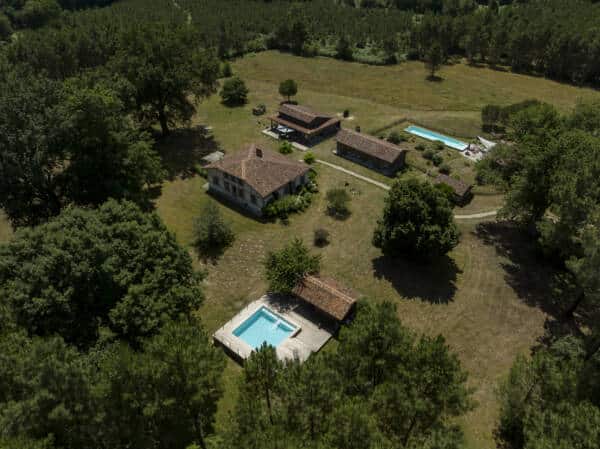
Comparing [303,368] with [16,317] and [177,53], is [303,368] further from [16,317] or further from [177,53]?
[177,53]

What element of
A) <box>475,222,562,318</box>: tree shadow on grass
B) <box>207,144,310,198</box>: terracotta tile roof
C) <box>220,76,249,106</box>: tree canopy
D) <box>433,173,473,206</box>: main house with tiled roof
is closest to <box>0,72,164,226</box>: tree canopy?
<box>207,144,310,198</box>: terracotta tile roof

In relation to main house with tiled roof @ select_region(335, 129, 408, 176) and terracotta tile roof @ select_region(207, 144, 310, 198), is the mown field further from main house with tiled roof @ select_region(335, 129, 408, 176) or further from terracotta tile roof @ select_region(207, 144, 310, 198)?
terracotta tile roof @ select_region(207, 144, 310, 198)

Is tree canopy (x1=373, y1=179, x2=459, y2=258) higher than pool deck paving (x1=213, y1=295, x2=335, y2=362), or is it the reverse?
tree canopy (x1=373, y1=179, x2=459, y2=258)

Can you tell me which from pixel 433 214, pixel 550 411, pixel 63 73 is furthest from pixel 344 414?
pixel 63 73

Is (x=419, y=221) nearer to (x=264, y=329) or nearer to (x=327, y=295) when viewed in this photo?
(x=327, y=295)

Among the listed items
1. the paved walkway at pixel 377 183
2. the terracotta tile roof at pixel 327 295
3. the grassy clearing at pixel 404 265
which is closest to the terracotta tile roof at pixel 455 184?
the grassy clearing at pixel 404 265

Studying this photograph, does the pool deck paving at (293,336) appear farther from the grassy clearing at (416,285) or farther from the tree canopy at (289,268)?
the tree canopy at (289,268)
